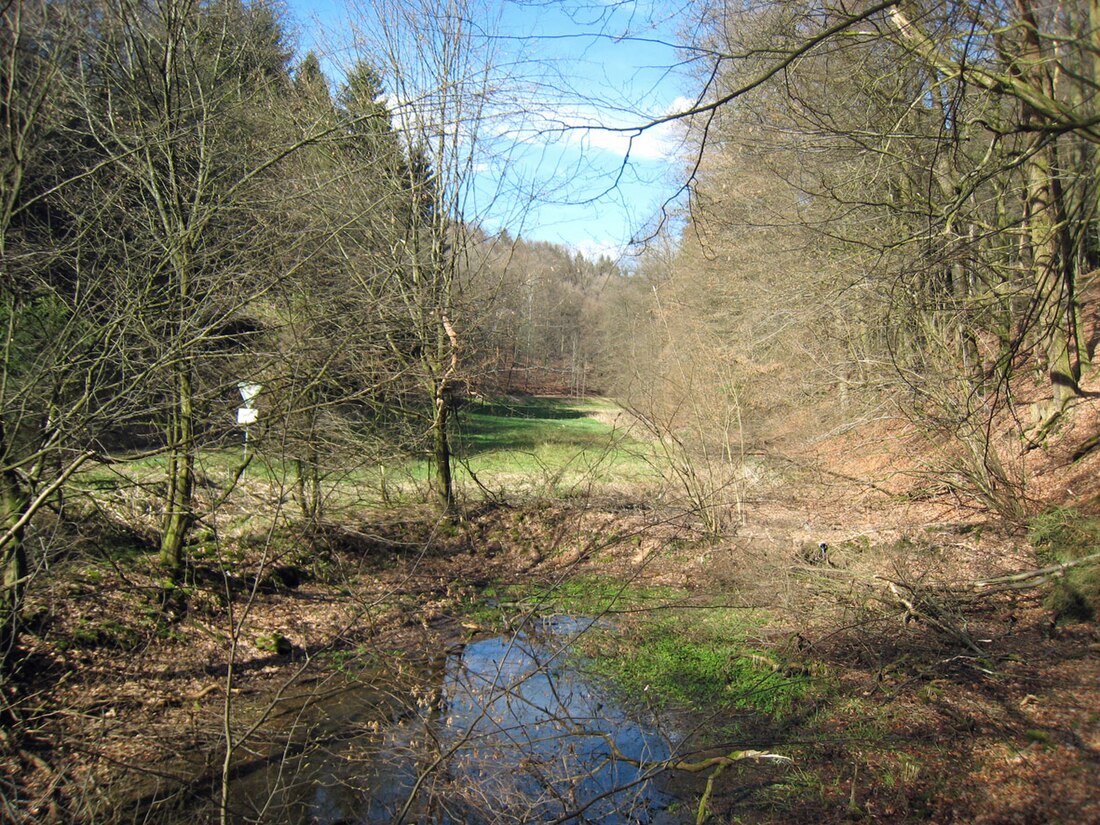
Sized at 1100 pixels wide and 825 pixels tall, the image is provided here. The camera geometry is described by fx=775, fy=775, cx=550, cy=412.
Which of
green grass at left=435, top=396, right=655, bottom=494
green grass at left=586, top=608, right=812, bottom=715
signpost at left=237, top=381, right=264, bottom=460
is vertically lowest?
green grass at left=586, top=608, right=812, bottom=715

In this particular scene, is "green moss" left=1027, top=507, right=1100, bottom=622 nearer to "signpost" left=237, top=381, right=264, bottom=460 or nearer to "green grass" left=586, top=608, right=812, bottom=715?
"green grass" left=586, top=608, right=812, bottom=715

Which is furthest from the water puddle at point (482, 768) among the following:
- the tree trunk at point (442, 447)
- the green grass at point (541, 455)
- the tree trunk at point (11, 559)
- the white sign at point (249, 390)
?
the tree trunk at point (442, 447)

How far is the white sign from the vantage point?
25.0 ft

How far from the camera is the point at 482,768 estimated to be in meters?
5.15

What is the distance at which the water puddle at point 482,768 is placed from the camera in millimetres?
4840

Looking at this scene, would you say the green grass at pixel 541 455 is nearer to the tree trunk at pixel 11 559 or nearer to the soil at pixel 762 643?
the soil at pixel 762 643

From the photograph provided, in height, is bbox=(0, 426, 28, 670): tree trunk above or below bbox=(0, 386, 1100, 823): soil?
above

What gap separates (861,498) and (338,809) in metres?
10.6

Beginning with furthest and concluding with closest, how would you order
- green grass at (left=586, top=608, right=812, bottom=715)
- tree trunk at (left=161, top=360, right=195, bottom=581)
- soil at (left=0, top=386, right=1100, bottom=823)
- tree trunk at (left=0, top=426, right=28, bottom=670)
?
tree trunk at (left=161, top=360, right=195, bottom=581) < green grass at (left=586, top=608, right=812, bottom=715) < tree trunk at (left=0, top=426, right=28, bottom=670) < soil at (left=0, top=386, right=1100, bottom=823)

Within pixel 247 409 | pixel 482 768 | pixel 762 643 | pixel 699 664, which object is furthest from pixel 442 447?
pixel 482 768

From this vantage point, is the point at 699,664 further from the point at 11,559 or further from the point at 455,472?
the point at 455,472

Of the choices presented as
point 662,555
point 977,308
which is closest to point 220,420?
point 662,555

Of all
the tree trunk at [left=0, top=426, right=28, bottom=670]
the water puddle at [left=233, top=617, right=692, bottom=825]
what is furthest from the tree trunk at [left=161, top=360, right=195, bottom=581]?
the water puddle at [left=233, top=617, right=692, bottom=825]

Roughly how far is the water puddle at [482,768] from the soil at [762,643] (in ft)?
1.58
